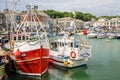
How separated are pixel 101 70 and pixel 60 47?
17.6 feet

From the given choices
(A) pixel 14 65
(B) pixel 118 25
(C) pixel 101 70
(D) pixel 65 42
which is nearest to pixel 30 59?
(A) pixel 14 65

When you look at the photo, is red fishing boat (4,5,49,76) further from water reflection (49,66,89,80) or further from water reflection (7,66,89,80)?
water reflection (49,66,89,80)

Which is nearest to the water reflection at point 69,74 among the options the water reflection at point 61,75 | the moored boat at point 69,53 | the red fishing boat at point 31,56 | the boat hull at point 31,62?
the water reflection at point 61,75

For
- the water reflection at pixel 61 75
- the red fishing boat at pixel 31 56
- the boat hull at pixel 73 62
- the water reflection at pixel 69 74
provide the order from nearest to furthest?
the red fishing boat at pixel 31 56 < the water reflection at pixel 61 75 < the water reflection at pixel 69 74 < the boat hull at pixel 73 62

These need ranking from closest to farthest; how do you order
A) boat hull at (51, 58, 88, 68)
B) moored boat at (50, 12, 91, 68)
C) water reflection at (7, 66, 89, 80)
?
water reflection at (7, 66, 89, 80), moored boat at (50, 12, 91, 68), boat hull at (51, 58, 88, 68)

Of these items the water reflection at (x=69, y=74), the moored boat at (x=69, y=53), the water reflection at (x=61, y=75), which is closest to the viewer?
the water reflection at (x=61, y=75)

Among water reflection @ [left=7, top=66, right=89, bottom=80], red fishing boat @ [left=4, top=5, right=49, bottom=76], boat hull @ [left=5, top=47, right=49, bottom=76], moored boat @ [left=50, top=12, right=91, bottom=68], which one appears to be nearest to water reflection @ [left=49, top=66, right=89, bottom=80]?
water reflection @ [left=7, top=66, right=89, bottom=80]

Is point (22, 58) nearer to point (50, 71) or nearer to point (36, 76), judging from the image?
point (36, 76)

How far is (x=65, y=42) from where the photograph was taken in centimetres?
3036

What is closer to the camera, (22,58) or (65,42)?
(22,58)

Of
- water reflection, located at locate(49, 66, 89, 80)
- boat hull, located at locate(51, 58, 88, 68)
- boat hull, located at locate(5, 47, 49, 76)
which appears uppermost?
boat hull, located at locate(5, 47, 49, 76)

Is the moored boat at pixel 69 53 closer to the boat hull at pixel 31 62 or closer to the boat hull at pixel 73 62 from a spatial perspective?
the boat hull at pixel 73 62

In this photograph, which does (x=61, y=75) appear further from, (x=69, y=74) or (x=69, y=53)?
(x=69, y=53)

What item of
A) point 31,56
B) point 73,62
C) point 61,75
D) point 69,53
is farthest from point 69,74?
point 31,56
